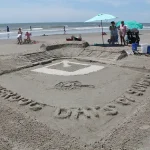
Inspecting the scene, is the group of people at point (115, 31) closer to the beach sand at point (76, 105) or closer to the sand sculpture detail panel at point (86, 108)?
the beach sand at point (76, 105)

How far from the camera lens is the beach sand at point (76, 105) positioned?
180 inches

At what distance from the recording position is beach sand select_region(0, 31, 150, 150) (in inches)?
180

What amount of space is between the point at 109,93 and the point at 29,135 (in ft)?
10.2

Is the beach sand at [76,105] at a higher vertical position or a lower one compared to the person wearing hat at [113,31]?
lower

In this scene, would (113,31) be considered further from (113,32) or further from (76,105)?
(76,105)

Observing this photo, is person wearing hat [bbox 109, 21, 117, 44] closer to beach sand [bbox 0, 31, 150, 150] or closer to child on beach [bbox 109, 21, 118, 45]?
child on beach [bbox 109, 21, 118, 45]

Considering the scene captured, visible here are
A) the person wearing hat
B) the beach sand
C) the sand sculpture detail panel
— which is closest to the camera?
the beach sand

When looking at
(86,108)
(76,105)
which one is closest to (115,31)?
(76,105)

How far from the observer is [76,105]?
6.34 meters

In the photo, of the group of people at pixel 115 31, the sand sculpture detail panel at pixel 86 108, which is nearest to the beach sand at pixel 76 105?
the sand sculpture detail panel at pixel 86 108

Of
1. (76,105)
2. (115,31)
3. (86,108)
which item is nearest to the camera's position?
(86,108)

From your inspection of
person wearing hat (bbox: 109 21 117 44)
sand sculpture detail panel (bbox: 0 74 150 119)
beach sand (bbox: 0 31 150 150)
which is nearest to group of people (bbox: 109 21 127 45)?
person wearing hat (bbox: 109 21 117 44)

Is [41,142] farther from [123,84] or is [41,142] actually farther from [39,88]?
[123,84]

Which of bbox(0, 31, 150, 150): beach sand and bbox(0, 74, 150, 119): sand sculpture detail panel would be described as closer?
bbox(0, 31, 150, 150): beach sand
